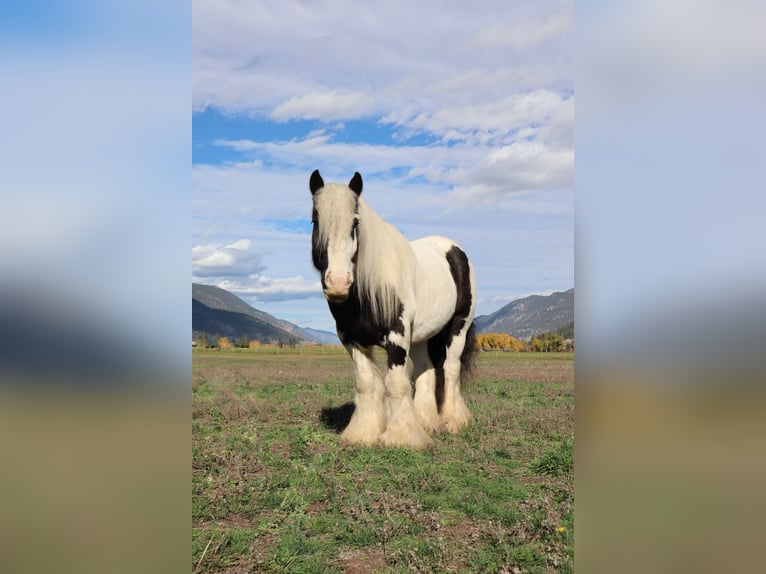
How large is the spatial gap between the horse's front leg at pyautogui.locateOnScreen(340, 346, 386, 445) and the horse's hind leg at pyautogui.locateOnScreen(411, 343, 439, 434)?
0.94 meters

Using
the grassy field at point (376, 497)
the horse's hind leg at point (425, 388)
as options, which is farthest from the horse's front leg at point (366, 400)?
the horse's hind leg at point (425, 388)

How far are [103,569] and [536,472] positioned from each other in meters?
4.95

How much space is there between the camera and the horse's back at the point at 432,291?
24.9 feet

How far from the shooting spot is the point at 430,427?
7.89m

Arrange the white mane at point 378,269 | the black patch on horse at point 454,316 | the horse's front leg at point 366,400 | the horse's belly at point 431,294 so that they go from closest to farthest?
the white mane at point 378,269, the horse's front leg at point 366,400, the horse's belly at point 431,294, the black patch on horse at point 454,316

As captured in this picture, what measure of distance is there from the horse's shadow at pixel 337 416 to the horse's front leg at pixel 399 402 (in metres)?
1.24

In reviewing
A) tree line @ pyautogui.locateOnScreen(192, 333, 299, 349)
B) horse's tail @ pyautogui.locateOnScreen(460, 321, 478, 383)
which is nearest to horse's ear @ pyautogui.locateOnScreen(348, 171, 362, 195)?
horse's tail @ pyautogui.locateOnScreen(460, 321, 478, 383)

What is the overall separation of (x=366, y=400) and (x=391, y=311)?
122 centimetres

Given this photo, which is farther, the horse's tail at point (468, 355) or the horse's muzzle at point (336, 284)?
the horse's tail at point (468, 355)

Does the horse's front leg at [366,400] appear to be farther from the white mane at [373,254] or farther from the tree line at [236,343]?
the tree line at [236,343]

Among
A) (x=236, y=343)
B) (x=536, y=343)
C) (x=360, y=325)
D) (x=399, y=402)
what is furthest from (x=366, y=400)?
(x=236, y=343)

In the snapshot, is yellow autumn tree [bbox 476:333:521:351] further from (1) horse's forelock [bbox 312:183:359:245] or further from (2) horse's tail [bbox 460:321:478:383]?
(1) horse's forelock [bbox 312:183:359:245]

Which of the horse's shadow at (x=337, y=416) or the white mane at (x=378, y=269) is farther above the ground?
the white mane at (x=378, y=269)

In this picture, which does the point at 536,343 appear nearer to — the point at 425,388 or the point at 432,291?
the point at 425,388
